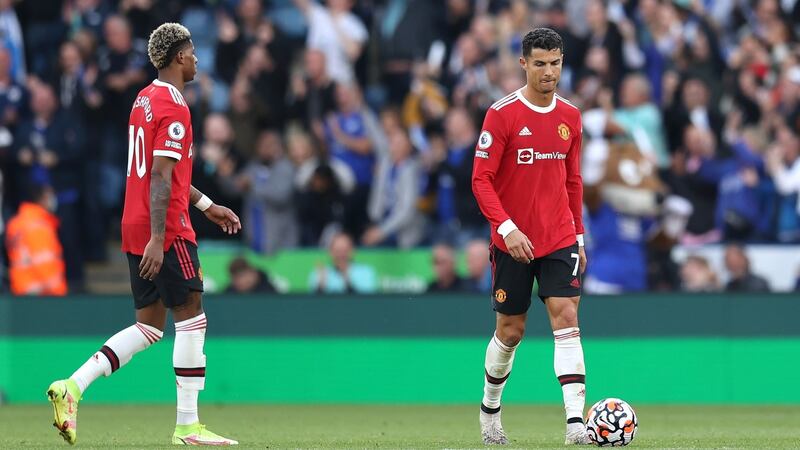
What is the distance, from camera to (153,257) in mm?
8469

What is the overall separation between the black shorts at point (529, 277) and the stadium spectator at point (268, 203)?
24.1 feet

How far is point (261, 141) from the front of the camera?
16.5 meters

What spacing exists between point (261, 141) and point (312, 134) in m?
0.58

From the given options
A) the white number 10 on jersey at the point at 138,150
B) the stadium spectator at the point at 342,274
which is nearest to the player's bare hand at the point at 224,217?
the white number 10 on jersey at the point at 138,150

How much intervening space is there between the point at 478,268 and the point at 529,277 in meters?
6.68

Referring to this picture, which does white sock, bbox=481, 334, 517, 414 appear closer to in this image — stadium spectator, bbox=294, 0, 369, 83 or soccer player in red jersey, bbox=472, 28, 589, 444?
soccer player in red jersey, bbox=472, 28, 589, 444

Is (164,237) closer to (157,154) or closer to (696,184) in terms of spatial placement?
(157,154)

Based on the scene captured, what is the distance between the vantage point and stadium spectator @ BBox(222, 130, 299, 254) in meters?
16.0

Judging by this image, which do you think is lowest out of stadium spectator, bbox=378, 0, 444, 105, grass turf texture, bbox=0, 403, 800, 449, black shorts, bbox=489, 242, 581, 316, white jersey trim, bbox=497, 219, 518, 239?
grass turf texture, bbox=0, 403, 800, 449

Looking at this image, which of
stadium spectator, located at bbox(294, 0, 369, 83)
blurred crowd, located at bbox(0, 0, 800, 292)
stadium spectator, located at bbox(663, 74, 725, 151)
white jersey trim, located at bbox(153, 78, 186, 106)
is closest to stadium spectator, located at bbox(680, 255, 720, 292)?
blurred crowd, located at bbox(0, 0, 800, 292)

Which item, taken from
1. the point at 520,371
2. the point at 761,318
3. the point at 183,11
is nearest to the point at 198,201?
the point at 520,371

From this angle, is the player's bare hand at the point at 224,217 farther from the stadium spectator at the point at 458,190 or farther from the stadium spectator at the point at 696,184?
the stadium spectator at the point at 696,184

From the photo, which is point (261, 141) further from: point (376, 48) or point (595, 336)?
point (595, 336)

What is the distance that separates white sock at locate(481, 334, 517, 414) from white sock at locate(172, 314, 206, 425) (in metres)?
1.73
